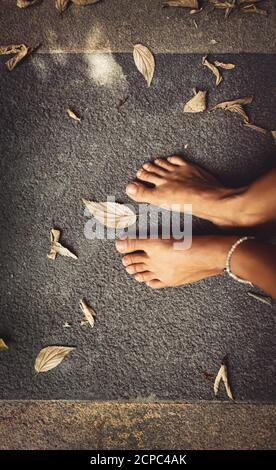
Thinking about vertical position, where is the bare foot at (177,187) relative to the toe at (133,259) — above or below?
above

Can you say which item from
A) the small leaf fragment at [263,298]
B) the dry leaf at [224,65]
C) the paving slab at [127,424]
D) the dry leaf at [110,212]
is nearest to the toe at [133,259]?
the dry leaf at [110,212]

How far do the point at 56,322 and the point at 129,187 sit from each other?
0.66 m

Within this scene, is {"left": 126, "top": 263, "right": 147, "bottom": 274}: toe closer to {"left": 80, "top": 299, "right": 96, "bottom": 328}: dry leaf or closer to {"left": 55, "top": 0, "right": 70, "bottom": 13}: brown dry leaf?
{"left": 80, "top": 299, "right": 96, "bottom": 328}: dry leaf

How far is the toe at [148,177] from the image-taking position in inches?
78.1

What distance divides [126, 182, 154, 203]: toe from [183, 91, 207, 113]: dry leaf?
15.2 inches

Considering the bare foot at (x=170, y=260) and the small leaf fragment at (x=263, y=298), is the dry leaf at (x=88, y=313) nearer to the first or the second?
the bare foot at (x=170, y=260)

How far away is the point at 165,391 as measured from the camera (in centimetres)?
195

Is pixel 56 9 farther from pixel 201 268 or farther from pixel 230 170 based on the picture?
pixel 201 268

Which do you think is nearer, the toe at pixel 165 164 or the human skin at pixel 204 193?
the human skin at pixel 204 193

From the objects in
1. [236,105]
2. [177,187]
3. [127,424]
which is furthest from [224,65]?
[127,424]

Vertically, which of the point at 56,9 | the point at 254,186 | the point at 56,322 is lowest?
the point at 56,322

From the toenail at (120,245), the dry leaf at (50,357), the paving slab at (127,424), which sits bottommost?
the paving slab at (127,424)

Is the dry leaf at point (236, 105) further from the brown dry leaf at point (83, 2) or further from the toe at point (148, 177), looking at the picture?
the brown dry leaf at point (83, 2)
